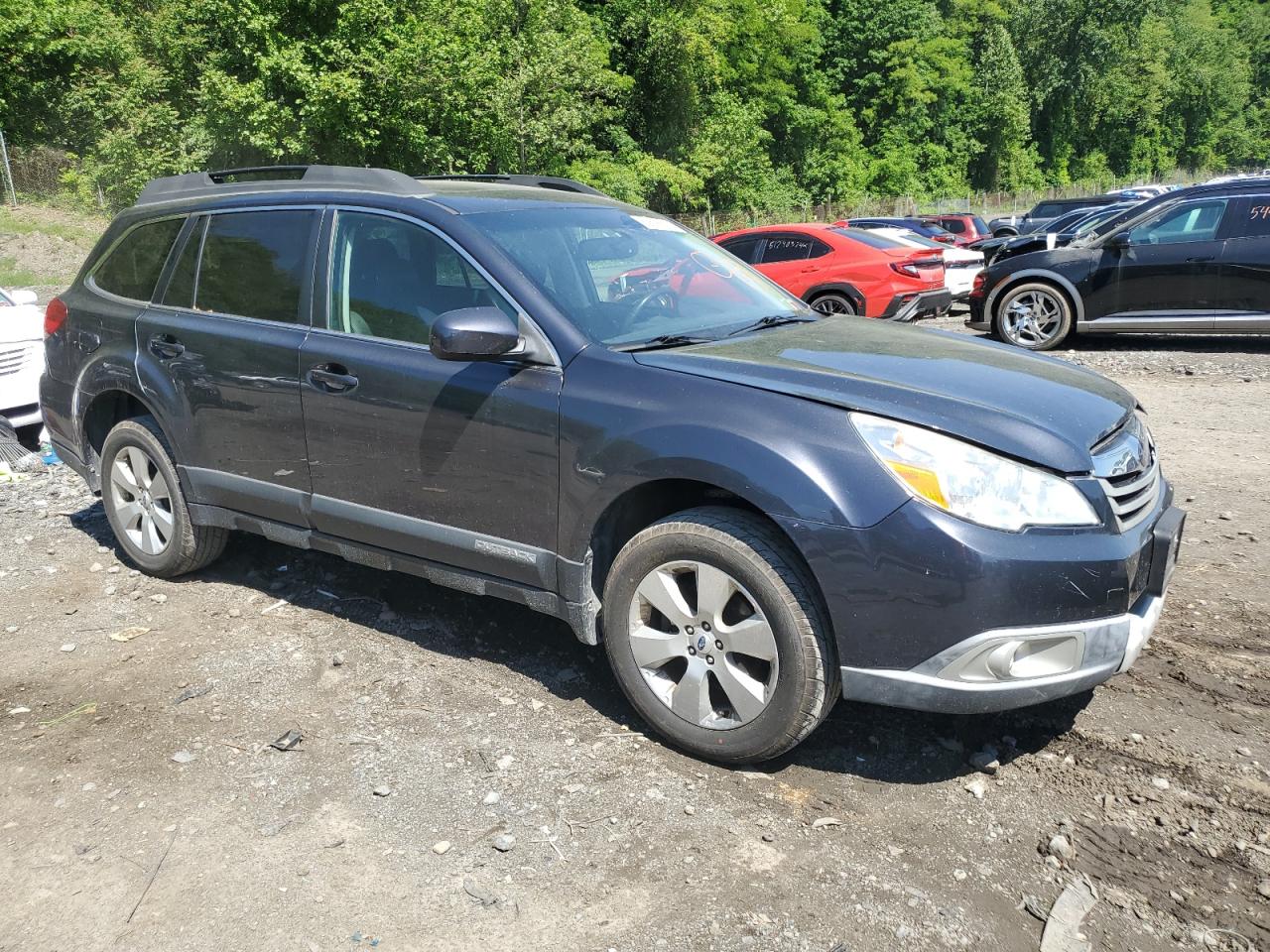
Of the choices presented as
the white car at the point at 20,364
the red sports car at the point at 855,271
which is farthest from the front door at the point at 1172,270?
the white car at the point at 20,364

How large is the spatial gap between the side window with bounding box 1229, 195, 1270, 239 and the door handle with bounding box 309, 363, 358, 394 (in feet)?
34.2

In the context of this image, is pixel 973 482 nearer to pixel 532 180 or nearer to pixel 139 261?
pixel 532 180

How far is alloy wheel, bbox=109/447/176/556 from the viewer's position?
16.9ft

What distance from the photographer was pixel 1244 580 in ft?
16.3

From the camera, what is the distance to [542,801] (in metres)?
3.33

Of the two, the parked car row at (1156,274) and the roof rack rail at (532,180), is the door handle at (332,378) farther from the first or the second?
the parked car row at (1156,274)

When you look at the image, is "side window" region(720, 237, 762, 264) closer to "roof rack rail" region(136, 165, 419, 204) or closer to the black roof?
the black roof

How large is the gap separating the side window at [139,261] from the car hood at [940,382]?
2807 mm

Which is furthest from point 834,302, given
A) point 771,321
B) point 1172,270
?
point 771,321

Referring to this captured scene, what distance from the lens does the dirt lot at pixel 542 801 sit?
277cm

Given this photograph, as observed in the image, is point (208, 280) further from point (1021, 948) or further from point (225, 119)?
point (225, 119)

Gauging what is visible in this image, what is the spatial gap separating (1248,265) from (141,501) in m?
10.8

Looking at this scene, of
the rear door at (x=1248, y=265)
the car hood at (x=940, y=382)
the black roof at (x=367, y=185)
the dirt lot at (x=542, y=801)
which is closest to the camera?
the dirt lot at (x=542, y=801)

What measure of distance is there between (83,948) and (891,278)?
12146mm
